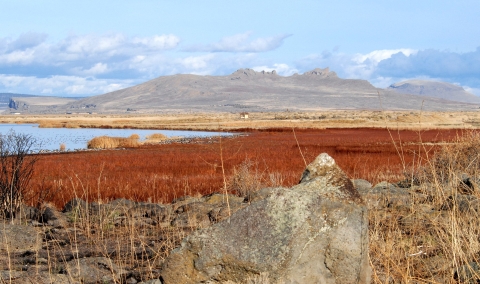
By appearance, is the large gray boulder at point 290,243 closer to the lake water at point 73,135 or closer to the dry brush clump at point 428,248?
the dry brush clump at point 428,248

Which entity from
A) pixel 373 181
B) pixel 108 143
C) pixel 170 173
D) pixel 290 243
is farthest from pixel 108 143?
pixel 290 243

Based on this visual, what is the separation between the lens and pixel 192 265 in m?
4.97

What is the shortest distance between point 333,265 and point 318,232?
0.32 meters

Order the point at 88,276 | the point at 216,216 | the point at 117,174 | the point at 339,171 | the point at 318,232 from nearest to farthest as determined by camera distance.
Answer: the point at 318,232 < the point at 339,171 < the point at 88,276 < the point at 216,216 < the point at 117,174

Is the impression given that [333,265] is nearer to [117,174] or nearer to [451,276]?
[451,276]

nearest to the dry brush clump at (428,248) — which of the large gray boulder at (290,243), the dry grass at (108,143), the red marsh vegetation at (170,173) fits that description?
the large gray boulder at (290,243)

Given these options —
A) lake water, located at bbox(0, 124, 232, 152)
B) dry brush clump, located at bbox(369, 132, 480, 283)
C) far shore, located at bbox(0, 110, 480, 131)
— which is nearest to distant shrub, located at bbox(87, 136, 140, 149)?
lake water, located at bbox(0, 124, 232, 152)

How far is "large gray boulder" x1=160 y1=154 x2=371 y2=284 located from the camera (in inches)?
188

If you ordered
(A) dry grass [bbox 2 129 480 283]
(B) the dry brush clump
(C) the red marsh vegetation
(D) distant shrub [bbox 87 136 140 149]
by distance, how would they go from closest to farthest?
(B) the dry brush clump
(A) dry grass [bbox 2 129 480 283]
(C) the red marsh vegetation
(D) distant shrub [bbox 87 136 140 149]

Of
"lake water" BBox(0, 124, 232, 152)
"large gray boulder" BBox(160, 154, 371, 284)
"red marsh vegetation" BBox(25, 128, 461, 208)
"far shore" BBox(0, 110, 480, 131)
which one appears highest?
"large gray boulder" BBox(160, 154, 371, 284)

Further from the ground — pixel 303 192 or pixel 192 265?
pixel 303 192

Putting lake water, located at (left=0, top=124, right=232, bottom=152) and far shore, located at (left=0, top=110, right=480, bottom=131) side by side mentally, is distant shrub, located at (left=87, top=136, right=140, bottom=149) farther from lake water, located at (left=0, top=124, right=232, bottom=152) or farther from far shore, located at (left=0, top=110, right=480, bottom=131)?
far shore, located at (left=0, top=110, right=480, bottom=131)

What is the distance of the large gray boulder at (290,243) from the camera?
4.77 metres

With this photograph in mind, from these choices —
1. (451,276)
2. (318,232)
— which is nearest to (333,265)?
(318,232)
